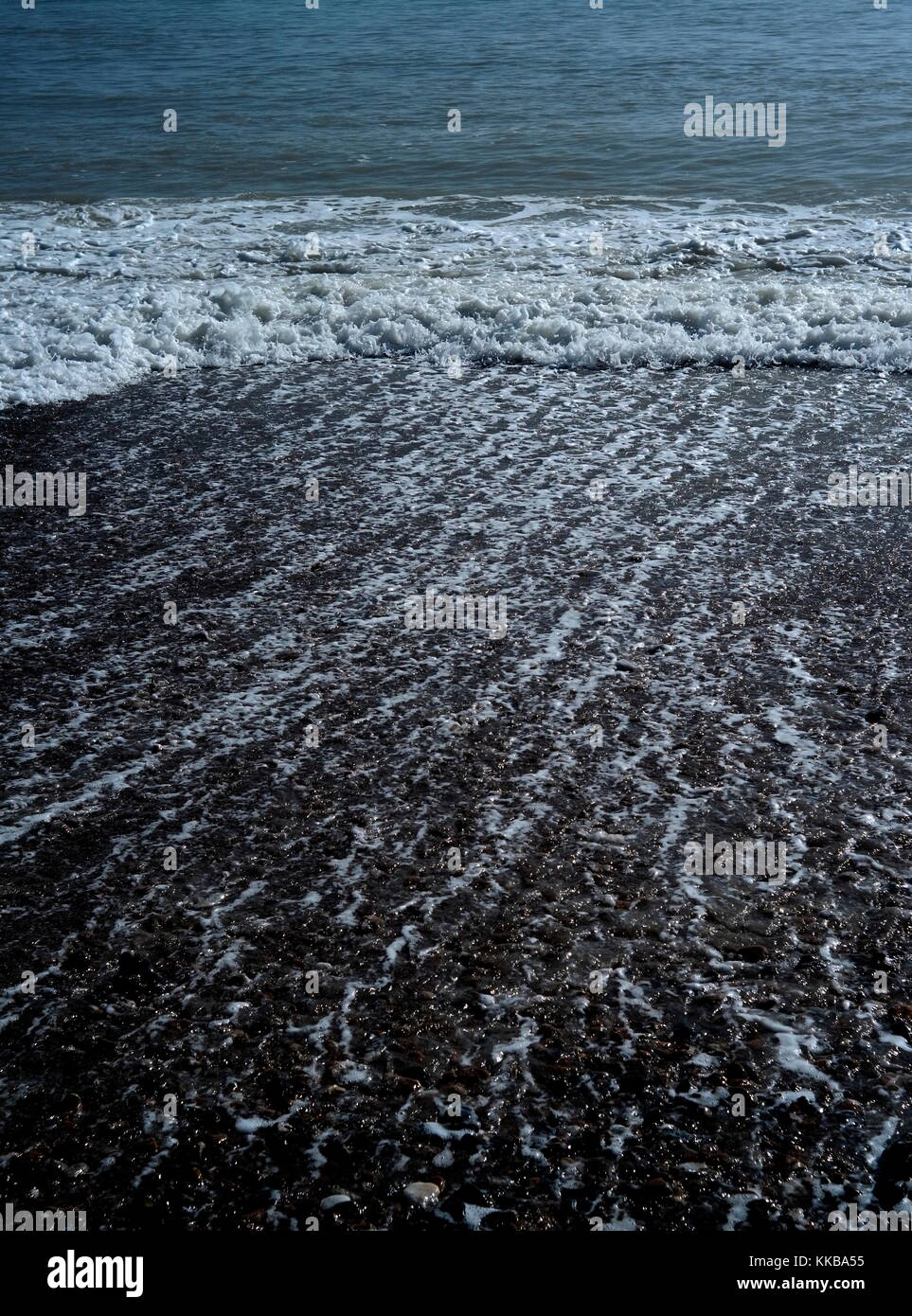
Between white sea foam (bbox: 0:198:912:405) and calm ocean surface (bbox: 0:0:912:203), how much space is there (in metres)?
1.31

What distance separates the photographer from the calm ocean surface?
14258 mm

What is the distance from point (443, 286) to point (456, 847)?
7.35 metres

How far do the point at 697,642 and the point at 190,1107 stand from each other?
9.21ft

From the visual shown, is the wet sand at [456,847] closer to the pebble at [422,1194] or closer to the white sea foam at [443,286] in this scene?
the pebble at [422,1194]

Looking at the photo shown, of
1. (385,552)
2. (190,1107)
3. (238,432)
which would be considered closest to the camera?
(190,1107)

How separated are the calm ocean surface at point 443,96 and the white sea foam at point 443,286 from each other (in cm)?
131

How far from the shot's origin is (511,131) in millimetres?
16031

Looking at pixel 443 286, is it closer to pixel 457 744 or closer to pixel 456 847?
pixel 457 744

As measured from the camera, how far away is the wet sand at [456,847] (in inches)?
101

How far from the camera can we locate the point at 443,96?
17.9 metres

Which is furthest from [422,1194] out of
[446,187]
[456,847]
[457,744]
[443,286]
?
[446,187]

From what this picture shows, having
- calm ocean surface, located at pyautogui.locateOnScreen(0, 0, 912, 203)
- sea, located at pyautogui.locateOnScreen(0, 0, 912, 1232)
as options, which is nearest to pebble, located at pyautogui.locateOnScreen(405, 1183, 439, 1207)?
sea, located at pyautogui.locateOnScreen(0, 0, 912, 1232)

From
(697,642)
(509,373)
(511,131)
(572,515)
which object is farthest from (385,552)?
(511,131)

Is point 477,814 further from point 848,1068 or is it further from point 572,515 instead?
point 572,515
